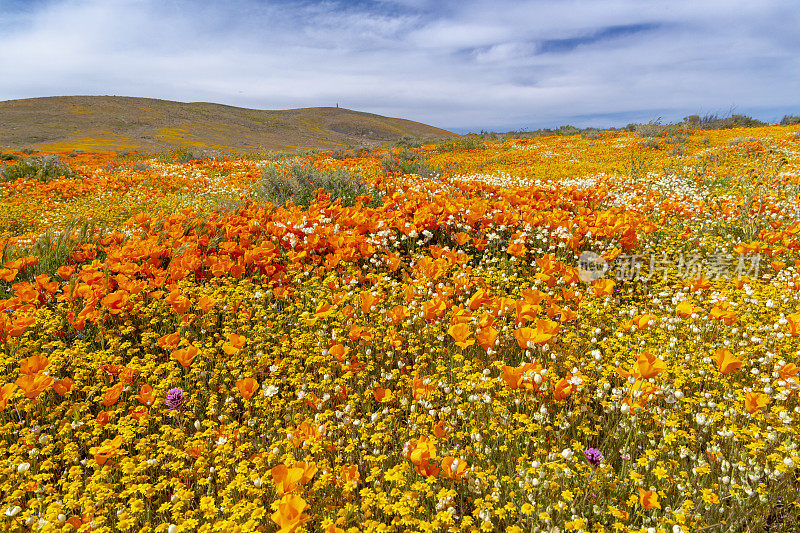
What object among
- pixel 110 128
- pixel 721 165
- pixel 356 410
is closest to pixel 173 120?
pixel 110 128

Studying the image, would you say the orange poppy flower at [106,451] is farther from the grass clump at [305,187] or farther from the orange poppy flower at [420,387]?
the grass clump at [305,187]

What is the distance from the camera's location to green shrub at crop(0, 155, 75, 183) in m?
12.3

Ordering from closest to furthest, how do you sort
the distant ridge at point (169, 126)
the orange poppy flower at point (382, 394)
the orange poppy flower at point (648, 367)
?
the orange poppy flower at point (648, 367), the orange poppy flower at point (382, 394), the distant ridge at point (169, 126)

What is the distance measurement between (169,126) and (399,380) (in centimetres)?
5968

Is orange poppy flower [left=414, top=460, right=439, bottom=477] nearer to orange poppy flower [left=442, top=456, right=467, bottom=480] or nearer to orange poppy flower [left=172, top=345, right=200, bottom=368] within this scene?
orange poppy flower [left=442, top=456, right=467, bottom=480]

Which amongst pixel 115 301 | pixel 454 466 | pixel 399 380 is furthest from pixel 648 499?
pixel 115 301

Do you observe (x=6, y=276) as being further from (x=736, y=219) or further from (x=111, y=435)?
(x=736, y=219)

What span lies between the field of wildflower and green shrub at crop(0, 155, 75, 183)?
31.1ft

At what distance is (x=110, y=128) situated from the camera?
48781 mm

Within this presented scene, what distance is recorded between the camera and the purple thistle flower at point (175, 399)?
2.54m

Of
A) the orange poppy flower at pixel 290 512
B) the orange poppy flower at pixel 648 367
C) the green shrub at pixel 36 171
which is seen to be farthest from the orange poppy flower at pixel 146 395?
the green shrub at pixel 36 171

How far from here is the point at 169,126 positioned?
52.3 meters

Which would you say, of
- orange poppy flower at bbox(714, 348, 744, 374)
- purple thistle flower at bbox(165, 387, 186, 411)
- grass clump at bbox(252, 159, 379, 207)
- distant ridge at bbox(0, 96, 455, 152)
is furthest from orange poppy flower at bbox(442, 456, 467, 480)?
distant ridge at bbox(0, 96, 455, 152)

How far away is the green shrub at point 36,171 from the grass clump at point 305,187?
7.55m
